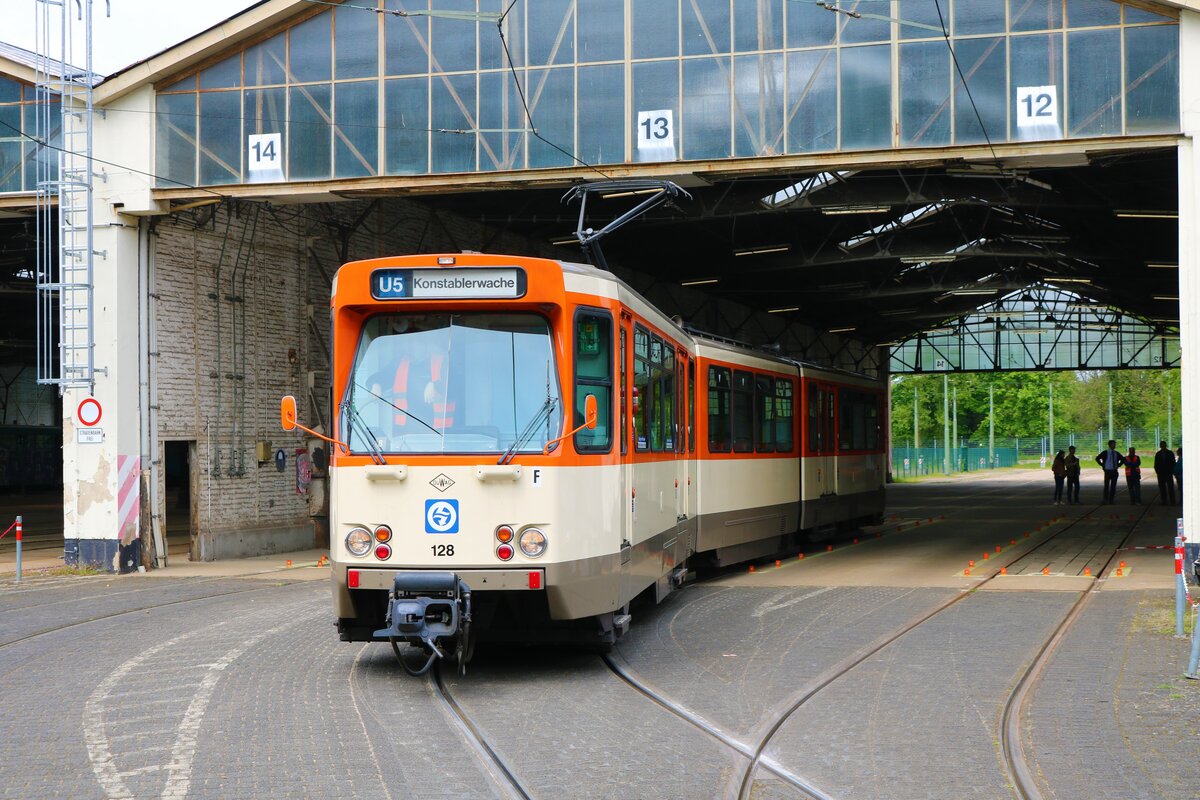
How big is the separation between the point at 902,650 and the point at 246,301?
15.6 meters

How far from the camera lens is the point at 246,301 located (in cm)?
2375

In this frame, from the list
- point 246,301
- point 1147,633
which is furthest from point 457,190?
point 1147,633

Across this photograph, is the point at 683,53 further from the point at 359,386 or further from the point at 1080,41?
the point at 359,386

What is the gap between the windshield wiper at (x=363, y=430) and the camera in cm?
973

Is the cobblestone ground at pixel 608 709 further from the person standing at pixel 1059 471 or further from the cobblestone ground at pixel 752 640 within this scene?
the person standing at pixel 1059 471

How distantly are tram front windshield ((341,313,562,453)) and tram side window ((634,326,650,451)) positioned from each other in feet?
5.14

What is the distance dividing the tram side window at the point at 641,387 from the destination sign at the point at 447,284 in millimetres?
1724

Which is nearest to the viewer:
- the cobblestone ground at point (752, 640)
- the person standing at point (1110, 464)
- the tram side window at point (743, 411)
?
the cobblestone ground at point (752, 640)

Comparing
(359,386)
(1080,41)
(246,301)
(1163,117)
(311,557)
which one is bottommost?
(311,557)

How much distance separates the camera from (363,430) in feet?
32.3

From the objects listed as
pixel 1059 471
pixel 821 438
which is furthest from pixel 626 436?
pixel 1059 471

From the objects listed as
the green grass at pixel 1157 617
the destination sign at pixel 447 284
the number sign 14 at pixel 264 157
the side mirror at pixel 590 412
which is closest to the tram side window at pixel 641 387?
the side mirror at pixel 590 412

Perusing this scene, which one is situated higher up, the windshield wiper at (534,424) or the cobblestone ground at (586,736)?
the windshield wiper at (534,424)

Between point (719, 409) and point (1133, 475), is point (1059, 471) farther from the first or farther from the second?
point (719, 409)
